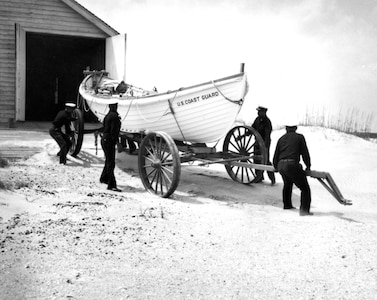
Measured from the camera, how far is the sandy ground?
3994 millimetres

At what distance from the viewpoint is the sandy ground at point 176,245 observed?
3994 millimetres

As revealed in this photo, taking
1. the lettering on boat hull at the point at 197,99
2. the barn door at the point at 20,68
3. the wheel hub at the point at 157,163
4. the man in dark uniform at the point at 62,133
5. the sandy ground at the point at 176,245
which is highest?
the barn door at the point at 20,68

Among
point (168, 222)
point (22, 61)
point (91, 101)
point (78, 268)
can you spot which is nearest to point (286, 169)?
point (168, 222)

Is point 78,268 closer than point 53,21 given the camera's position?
Yes

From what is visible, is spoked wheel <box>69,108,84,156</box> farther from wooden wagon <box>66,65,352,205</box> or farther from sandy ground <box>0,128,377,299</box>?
sandy ground <box>0,128,377,299</box>

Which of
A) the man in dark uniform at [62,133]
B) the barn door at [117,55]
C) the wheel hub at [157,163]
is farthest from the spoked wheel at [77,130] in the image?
the barn door at [117,55]

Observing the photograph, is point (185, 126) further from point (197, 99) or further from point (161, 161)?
point (161, 161)

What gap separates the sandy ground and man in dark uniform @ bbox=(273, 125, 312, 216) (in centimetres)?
33

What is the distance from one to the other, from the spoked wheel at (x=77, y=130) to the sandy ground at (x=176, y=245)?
2.25 metres

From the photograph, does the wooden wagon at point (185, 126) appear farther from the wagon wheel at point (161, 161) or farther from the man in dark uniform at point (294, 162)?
the man in dark uniform at point (294, 162)

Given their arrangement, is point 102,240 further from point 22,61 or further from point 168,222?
point 22,61

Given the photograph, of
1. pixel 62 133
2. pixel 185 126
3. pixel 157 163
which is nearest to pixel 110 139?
pixel 157 163

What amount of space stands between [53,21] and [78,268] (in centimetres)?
1282

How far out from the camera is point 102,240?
196 inches
